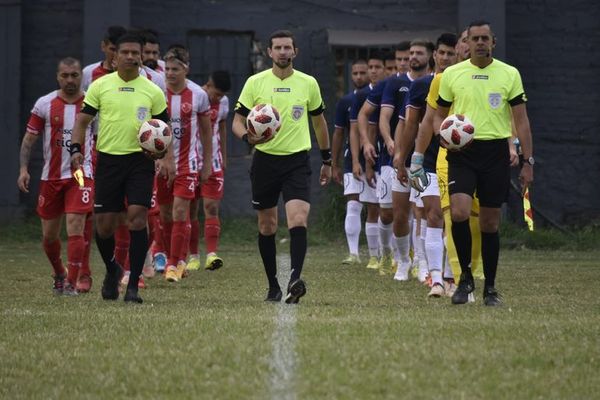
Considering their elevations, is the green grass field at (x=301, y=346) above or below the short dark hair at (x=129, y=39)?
below

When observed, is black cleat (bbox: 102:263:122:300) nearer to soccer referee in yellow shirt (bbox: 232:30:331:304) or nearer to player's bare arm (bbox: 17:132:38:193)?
soccer referee in yellow shirt (bbox: 232:30:331:304)

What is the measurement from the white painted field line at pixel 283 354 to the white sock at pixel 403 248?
3.93 m

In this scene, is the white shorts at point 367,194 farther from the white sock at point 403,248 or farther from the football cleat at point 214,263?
the football cleat at point 214,263

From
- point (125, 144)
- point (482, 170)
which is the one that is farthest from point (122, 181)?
point (482, 170)

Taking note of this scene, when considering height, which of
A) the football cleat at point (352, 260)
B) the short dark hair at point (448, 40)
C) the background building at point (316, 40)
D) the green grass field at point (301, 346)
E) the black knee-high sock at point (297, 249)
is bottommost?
the football cleat at point (352, 260)

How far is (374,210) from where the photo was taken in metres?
17.4

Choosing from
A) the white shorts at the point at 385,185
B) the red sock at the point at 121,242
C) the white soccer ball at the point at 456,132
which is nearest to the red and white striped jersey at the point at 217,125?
the white shorts at the point at 385,185

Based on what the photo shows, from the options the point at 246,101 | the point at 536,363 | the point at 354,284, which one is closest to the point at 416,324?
the point at 536,363

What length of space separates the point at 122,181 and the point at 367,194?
6021mm

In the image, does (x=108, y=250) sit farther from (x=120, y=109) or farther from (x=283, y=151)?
(x=283, y=151)

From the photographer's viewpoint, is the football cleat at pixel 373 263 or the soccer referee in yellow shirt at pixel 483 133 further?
the football cleat at pixel 373 263

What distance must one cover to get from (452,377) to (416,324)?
215cm

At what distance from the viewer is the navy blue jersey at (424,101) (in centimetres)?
1241

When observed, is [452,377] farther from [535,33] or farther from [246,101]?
[535,33]
